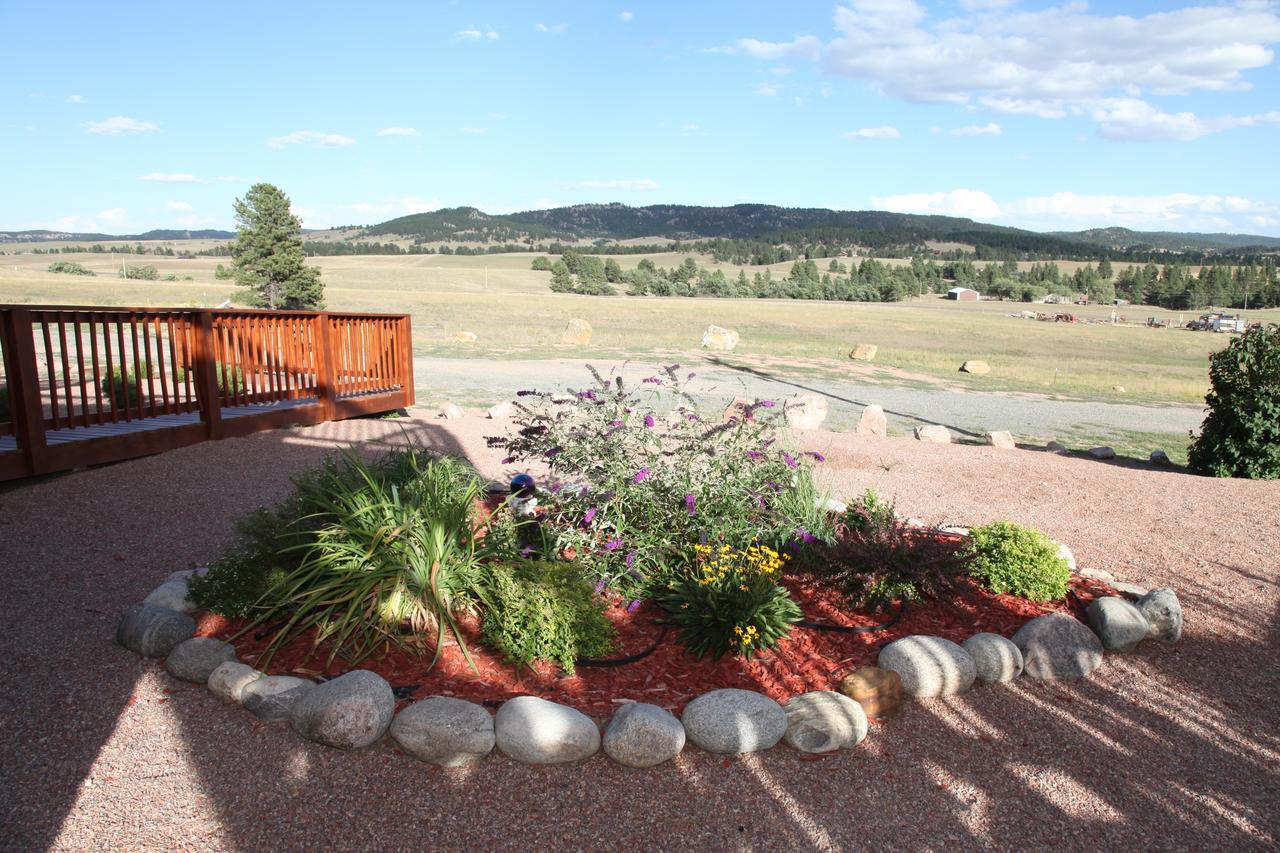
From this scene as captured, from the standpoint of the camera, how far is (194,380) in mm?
7680

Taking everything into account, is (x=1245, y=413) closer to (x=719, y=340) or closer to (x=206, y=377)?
(x=206, y=377)

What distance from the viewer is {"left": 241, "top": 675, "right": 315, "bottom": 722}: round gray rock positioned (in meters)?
3.16

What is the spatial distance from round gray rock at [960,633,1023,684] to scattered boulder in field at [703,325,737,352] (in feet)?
74.2

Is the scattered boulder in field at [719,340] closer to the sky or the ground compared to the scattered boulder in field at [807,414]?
closer to the ground

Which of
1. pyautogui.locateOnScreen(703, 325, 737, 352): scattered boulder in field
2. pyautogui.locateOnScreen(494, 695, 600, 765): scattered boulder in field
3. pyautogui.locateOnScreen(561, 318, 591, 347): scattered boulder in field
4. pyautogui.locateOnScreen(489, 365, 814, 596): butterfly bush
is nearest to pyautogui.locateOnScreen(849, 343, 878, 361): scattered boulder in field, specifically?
pyautogui.locateOnScreen(703, 325, 737, 352): scattered boulder in field

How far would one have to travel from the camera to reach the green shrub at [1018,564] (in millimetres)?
4496

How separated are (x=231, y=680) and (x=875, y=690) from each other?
276 cm

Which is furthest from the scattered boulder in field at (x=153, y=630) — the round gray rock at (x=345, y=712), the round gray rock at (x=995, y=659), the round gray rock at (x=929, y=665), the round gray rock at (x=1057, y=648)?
the round gray rock at (x=1057, y=648)

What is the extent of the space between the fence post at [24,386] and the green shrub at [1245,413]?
11.1 metres

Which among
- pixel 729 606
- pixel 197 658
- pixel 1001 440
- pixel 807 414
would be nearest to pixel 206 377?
pixel 197 658

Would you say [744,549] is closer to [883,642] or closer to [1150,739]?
[883,642]

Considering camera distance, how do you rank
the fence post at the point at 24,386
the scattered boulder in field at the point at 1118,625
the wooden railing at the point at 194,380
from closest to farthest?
1. the scattered boulder in field at the point at 1118,625
2. the fence post at the point at 24,386
3. the wooden railing at the point at 194,380

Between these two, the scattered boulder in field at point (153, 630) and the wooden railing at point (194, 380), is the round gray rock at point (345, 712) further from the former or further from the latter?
the wooden railing at point (194, 380)

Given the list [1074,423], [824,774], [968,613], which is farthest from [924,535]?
[1074,423]
